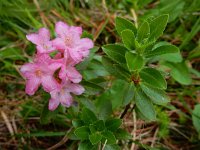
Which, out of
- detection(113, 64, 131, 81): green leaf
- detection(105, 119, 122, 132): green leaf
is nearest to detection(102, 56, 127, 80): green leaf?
detection(113, 64, 131, 81): green leaf

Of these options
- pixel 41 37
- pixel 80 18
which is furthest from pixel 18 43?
pixel 41 37

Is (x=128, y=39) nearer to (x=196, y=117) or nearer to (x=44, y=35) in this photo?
(x=44, y=35)

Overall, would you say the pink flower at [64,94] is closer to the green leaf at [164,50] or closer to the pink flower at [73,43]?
the pink flower at [73,43]

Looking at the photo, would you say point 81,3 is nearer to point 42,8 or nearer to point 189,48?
point 42,8

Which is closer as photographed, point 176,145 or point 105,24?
point 176,145

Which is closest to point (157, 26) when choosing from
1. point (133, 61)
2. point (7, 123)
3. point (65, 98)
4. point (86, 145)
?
point (133, 61)

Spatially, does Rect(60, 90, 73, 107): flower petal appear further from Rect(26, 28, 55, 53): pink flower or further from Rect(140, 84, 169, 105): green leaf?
Rect(140, 84, 169, 105): green leaf

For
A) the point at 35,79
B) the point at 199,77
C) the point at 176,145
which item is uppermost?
the point at 35,79
